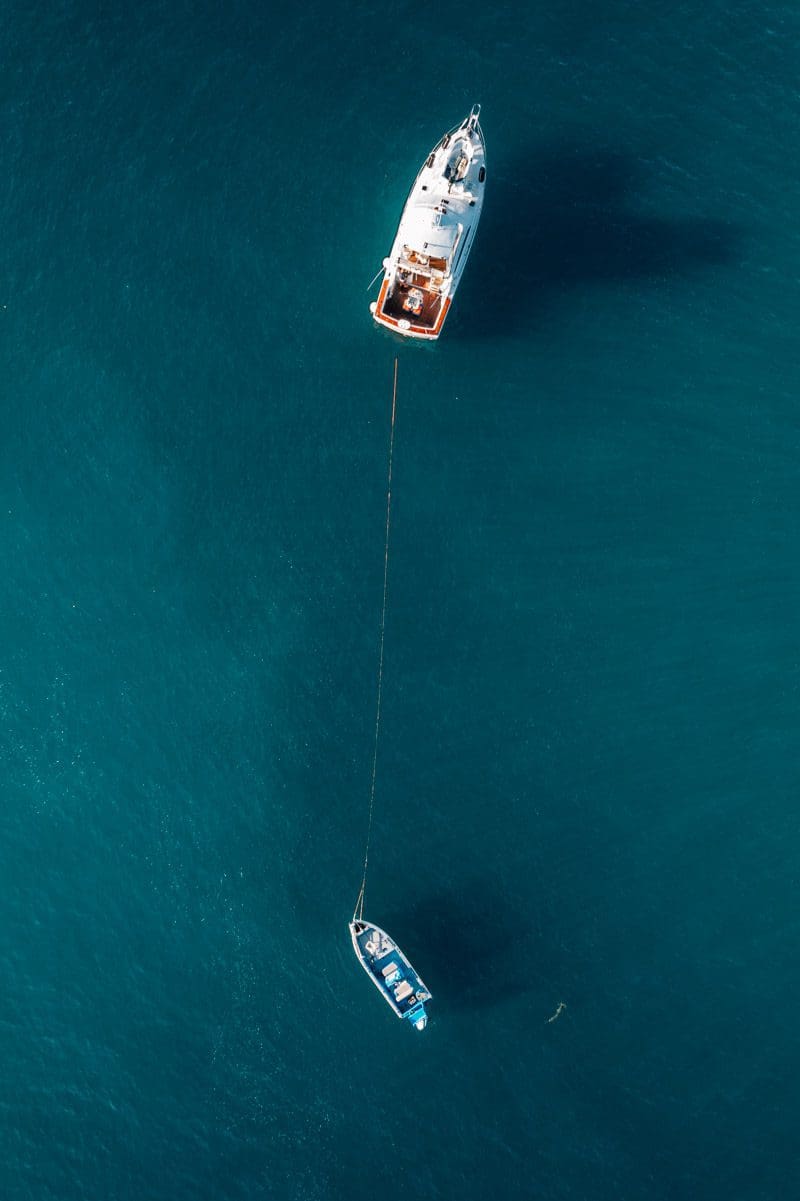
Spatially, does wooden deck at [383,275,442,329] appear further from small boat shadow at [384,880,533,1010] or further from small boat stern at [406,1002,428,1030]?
small boat stern at [406,1002,428,1030]

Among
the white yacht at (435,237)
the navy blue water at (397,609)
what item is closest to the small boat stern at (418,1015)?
the navy blue water at (397,609)

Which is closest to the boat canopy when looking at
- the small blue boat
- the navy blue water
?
the navy blue water

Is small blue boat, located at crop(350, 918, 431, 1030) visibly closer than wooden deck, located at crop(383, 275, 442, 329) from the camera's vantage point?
No

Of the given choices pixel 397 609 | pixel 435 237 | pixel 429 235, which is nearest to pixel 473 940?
pixel 397 609

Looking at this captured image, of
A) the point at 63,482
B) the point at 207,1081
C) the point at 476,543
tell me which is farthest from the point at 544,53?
the point at 207,1081

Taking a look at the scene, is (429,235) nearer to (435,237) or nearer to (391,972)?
(435,237)

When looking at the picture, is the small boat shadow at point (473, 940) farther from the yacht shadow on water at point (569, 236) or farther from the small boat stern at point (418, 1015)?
the yacht shadow on water at point (569, 236)
